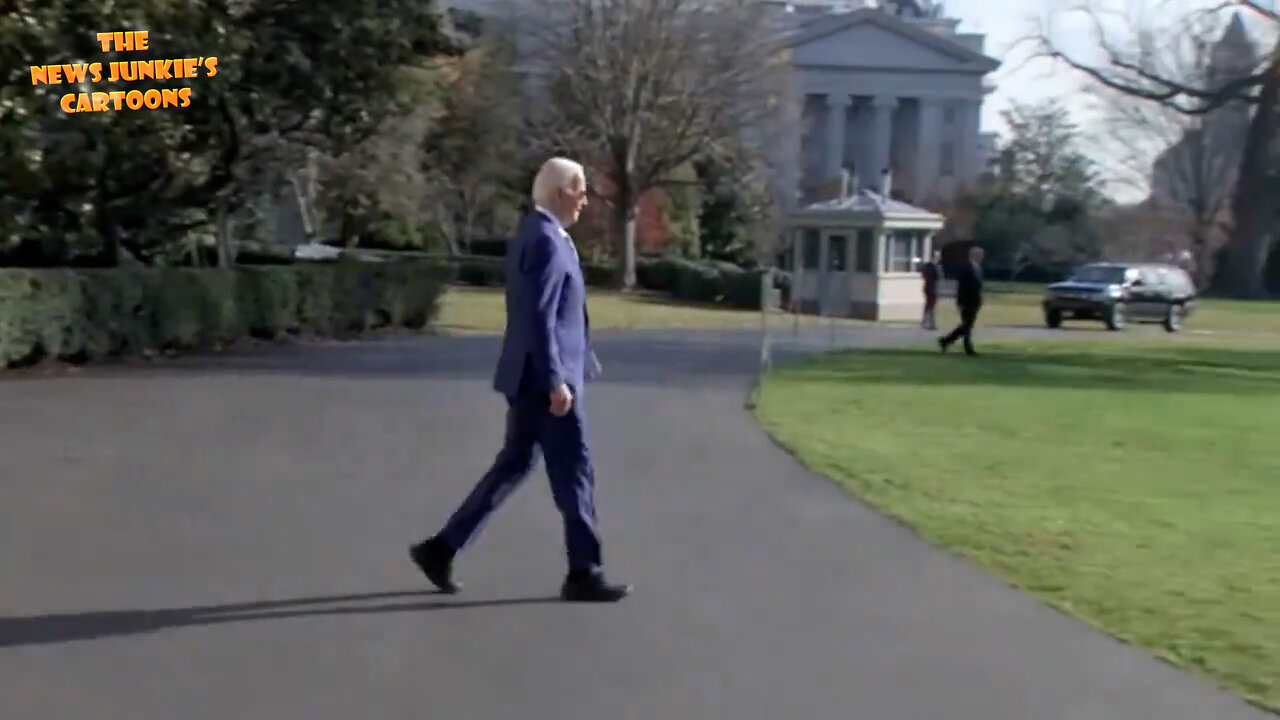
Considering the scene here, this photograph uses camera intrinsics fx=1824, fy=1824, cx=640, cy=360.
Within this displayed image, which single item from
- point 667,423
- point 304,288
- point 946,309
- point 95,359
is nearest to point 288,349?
point 304,288

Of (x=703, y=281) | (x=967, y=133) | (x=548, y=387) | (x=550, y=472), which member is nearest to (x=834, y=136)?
(x=967, y=133)

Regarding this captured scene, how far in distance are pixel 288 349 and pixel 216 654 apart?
2128 centimetres

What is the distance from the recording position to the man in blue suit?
26.1ft

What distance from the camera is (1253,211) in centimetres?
6500

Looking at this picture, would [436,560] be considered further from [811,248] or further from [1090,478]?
[811,248]

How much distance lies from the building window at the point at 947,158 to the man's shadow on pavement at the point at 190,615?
8676 centimetres

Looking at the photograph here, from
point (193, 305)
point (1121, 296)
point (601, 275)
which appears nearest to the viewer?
point (193, 305)

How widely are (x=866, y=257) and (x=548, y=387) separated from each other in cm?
3923

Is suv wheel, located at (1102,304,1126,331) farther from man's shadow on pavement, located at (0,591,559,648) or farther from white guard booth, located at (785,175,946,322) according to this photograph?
man's shadow on pavement, located at (0,591,559,648)

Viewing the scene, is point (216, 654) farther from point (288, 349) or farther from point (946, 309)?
point (946, 309)

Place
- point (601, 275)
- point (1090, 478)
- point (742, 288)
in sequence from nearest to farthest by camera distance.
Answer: point (1090, 478) < point (742, 288) < point (601, 275)

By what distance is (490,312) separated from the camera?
141ft
